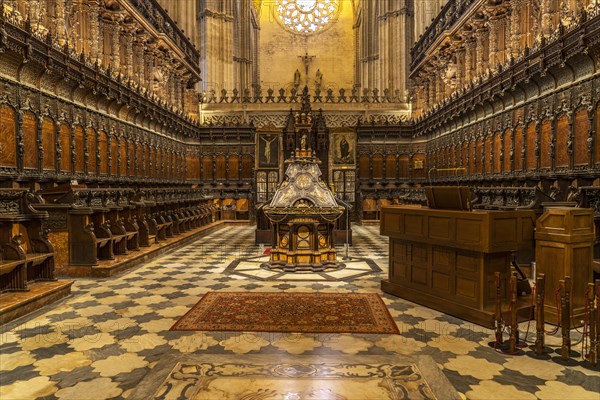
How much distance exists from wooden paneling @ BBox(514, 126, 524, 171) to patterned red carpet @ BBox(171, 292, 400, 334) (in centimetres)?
806

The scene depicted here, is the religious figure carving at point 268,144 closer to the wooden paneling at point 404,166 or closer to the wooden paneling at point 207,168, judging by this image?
the wooden paneling at point 207,168

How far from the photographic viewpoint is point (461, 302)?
5.32 meters

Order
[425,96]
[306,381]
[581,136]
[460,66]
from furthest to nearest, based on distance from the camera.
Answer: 1. [425,96]
2. [460,66]
3. [581,136]
4. [306,381]

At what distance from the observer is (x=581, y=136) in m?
9.25

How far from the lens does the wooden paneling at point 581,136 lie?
9055mm

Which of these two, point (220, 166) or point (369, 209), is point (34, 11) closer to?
point (220, 166)

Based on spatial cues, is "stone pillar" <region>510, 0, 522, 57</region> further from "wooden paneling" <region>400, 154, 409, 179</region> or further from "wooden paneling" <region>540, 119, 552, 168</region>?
"wooden paneling" <region>400, 154, 409, 179</region>

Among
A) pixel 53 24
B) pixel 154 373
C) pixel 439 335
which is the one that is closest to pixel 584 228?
pixel 439 335

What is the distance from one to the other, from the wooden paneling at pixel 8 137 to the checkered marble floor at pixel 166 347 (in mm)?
3829

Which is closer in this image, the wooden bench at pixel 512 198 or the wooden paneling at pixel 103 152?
the wooden bench at pixel 512 198

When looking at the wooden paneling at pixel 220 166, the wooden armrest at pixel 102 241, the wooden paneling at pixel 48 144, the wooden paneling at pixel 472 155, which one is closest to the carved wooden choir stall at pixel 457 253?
the wooden armrest at pixel 102 241

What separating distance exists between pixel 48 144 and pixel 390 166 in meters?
16.7

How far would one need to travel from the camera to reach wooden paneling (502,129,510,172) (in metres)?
12.8

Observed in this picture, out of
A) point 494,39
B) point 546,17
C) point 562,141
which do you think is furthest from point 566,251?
point 494,39
